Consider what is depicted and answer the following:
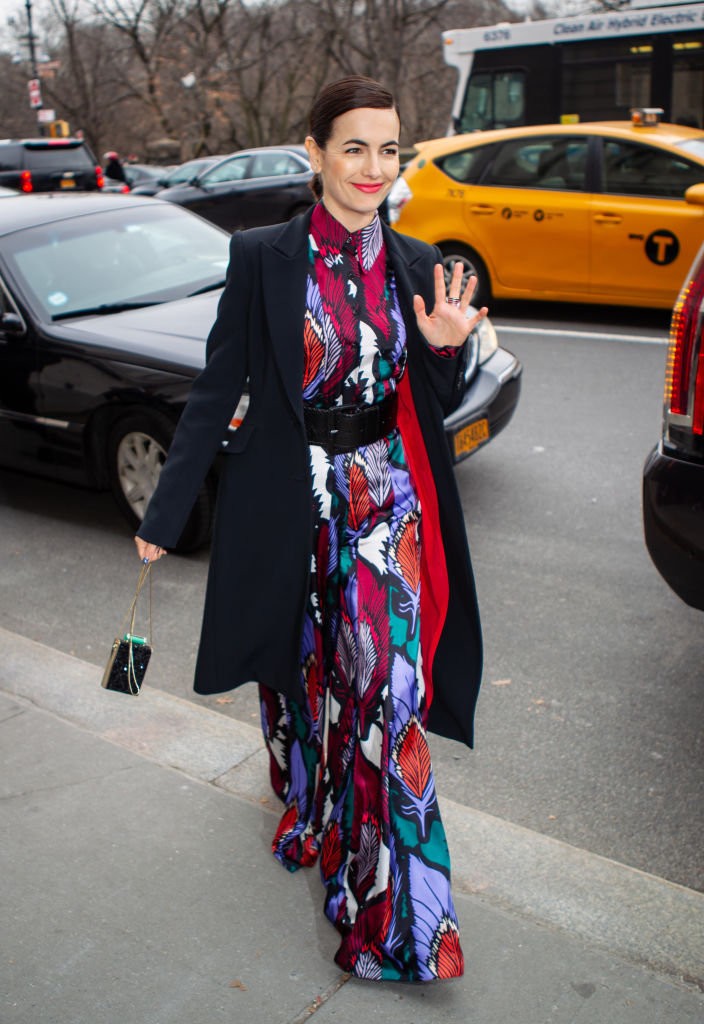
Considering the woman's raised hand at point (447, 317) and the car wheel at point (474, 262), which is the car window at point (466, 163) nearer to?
the car wheel at point (474, 262)

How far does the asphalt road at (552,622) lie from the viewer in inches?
131

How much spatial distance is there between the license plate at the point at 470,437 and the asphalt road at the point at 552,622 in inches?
15.9

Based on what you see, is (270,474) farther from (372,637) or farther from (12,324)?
(12,324)

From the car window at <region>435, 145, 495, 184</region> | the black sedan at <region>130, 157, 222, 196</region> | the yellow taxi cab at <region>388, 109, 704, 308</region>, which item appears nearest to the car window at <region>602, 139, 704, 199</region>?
the yellow taxi cab at <region>388, 109, 704, 308</region>

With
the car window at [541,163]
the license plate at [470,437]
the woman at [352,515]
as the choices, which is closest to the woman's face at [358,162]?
the woman at [352,515]

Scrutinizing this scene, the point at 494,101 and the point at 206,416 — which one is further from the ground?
the point at 206,416

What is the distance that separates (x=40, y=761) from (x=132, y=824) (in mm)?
459

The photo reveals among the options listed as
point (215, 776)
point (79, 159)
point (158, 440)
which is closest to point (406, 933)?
point (215, 776)

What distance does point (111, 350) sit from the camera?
5.37m

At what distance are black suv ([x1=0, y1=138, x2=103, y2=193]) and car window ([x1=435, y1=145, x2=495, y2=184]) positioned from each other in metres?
12.4

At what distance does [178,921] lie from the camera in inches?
106

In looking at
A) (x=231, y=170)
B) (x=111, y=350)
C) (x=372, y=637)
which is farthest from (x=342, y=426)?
(x=231, y=170)

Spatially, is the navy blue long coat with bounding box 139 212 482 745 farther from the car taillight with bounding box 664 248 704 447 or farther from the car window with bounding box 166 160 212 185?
the car window with bounding box 166 160 212 185

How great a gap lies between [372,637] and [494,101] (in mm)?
14213
